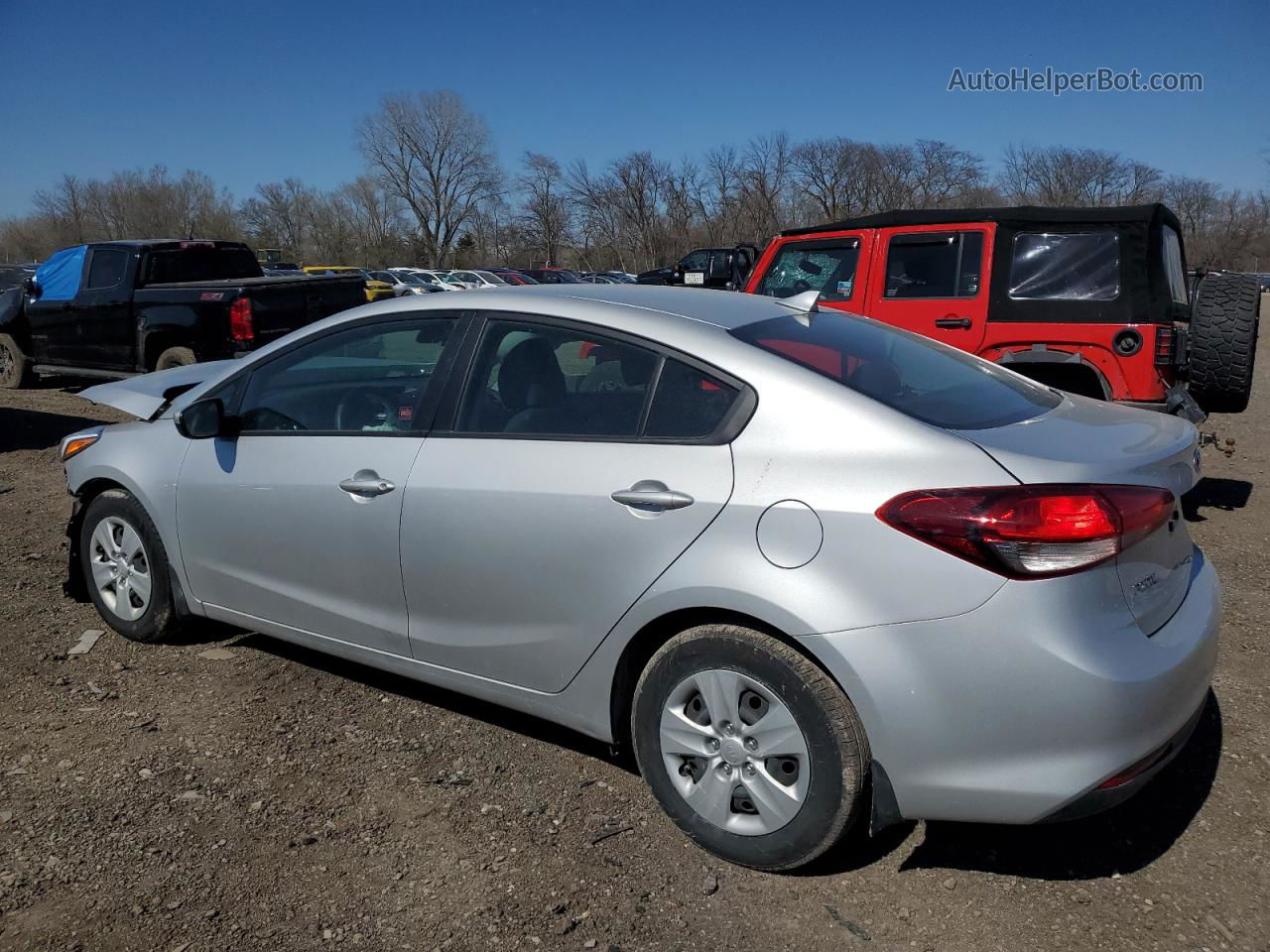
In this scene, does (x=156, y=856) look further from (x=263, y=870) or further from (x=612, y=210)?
(x=612, y=210)

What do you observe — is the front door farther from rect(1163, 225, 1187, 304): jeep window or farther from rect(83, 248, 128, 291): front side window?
rect(83, 248, 128, 291): front side window

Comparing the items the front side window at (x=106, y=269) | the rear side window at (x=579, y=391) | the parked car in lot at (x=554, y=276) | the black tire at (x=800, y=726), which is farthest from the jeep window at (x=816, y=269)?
the parked car in lot at (x=554, y=276)

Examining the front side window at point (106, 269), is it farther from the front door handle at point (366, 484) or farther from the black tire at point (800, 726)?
the black tire at point (800, 726)

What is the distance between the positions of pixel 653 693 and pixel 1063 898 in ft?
4.03

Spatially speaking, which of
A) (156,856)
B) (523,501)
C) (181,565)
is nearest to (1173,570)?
(523,501)

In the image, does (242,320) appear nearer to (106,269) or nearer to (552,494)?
(106,269)

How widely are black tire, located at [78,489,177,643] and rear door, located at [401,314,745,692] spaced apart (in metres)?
1.48

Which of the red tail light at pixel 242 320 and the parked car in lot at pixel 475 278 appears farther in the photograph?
the parked car in lot at pixel 475 278

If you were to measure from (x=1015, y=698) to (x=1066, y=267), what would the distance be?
17.1ft

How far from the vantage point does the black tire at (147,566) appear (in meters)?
4.20

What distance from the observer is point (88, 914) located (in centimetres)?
266

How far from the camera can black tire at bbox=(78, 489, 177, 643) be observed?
420 centimetres

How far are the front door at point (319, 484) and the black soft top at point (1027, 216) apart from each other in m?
4.34

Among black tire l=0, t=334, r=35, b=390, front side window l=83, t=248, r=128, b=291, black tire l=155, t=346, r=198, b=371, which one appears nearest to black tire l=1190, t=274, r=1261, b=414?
black tire l=155, t=346, r=198, b=371
